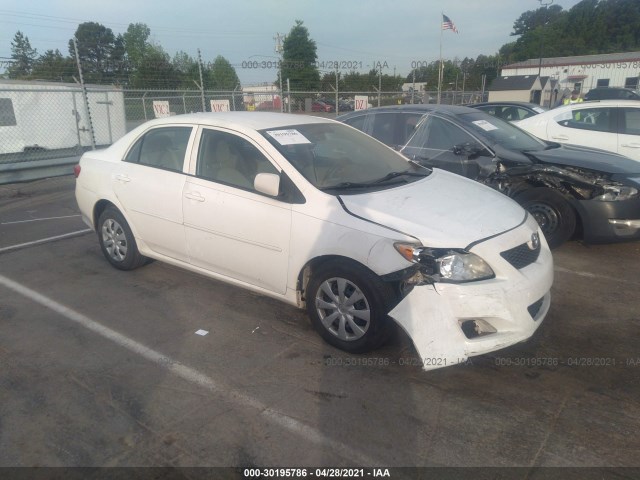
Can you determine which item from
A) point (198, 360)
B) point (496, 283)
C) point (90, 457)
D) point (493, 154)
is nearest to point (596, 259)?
point (493, 154)

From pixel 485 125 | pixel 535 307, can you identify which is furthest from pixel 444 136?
pixel 535 307

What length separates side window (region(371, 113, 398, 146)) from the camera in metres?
6.46

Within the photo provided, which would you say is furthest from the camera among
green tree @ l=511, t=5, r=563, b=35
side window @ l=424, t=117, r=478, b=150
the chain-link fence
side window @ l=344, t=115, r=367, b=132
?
green tree @ l=511, t=5, r=563, b=35

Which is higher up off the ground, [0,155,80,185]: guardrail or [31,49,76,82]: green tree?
[31,49,76,82]: green tree

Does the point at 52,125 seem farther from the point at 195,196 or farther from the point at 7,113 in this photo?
the point at 195,196

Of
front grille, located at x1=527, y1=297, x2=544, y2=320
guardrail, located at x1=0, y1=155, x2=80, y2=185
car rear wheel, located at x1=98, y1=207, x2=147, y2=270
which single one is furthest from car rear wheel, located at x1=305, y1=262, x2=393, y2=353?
guardrail, located at x1=0, y1=155, x2=80, y2=185

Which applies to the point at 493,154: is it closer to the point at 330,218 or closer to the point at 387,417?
the point at 330,218

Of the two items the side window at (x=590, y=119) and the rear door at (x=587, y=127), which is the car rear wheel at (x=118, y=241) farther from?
the side window at (x=590, y=119)

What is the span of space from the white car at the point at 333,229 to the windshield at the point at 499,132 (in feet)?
6.73

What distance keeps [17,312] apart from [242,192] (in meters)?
2.28

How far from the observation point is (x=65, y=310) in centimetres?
417

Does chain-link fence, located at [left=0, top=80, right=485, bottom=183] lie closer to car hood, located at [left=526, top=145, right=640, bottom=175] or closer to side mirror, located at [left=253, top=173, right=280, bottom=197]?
car hood, located at [left=526, top=145, right=640, bottom=175]

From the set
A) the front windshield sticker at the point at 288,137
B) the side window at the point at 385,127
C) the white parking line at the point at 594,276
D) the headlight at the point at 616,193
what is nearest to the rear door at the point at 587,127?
the headlight at the point at 616,193

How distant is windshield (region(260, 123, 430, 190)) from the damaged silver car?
163 centimetres
